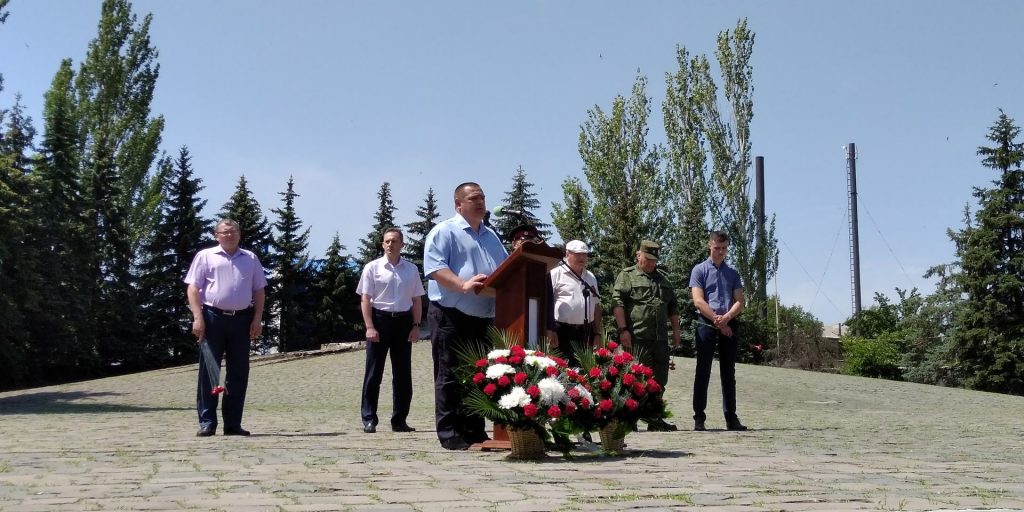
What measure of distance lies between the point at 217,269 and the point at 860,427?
6.92 metres

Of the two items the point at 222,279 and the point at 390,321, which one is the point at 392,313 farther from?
the point at 222,279

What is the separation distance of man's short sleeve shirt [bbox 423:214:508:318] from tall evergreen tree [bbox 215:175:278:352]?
45.7m

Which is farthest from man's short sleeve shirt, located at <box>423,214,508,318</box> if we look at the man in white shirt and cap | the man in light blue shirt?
the man in white shirt and cap

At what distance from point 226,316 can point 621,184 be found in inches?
1447

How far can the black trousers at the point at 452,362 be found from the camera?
7.21 metres

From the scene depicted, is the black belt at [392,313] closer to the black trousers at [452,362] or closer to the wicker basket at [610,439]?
the black trousers at [452,362]

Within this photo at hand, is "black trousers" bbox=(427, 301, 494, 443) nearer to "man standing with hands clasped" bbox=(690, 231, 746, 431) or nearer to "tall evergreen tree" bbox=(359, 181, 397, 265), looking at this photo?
"man standing with hands clasped" bbox=(690, 231, 746, 431)

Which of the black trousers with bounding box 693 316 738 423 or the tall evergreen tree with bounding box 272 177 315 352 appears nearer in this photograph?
the black trousers with bounding box 693 316 738 423

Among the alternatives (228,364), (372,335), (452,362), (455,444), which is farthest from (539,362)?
(228,364)

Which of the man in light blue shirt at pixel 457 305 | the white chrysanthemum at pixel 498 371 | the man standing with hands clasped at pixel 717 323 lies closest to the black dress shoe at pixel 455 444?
the man in light blue shirt at pixel 457 305

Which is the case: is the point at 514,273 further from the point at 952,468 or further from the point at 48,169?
the point at 48,169

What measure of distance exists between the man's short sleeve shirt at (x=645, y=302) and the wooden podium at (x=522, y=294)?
8.81 ft

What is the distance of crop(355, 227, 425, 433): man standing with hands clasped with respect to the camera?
943 centimetres

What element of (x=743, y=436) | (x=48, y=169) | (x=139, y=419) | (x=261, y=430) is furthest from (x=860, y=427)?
(x=48, y=169)
